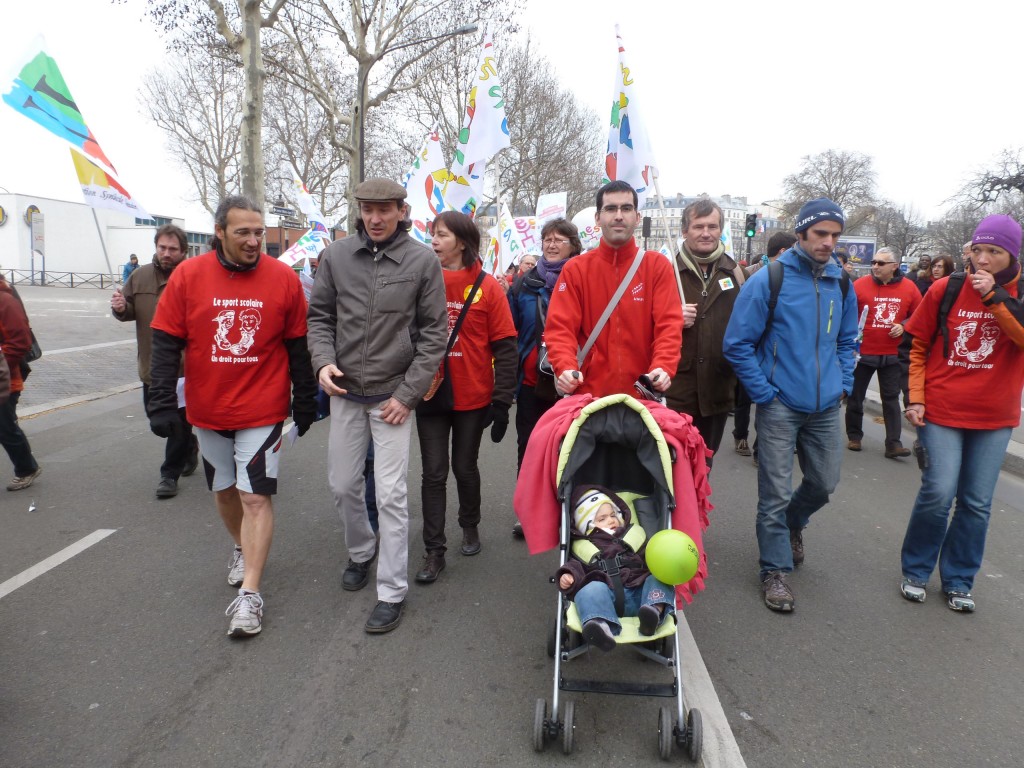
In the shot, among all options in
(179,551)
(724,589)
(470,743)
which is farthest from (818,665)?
(179,551)

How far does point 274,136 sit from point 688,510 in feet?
152

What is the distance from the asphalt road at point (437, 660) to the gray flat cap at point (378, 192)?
2132mm

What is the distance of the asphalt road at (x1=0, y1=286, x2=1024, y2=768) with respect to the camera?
260 cm

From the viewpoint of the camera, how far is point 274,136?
4334 centimetres

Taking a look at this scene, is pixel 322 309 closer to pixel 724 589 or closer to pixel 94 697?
pixel 94 697

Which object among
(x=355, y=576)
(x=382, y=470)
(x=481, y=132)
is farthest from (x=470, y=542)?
(x=481, y=132)

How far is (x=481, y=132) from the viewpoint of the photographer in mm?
7227

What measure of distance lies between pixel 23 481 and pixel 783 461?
5707 mm

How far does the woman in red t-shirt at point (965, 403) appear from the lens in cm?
358

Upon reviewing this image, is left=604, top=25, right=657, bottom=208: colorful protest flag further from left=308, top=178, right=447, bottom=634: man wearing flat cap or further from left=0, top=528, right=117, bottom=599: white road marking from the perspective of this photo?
left=0, top=528, right=117, bottom=599: white road marking

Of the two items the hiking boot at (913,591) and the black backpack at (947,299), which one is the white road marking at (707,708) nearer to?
the hiking boot at (913,591)

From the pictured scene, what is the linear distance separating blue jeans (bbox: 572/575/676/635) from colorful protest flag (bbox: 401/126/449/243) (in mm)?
6938

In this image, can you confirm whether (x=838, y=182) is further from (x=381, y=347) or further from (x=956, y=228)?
(x=381, y=347)

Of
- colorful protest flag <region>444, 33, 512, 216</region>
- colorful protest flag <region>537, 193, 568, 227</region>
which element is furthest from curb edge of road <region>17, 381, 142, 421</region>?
colorful protest flag <region>537, 193, 568, 227</region>
